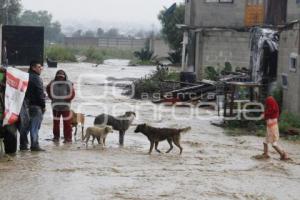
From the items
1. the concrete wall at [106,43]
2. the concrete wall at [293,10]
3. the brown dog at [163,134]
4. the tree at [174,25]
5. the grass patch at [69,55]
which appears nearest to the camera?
the brown dog at [163,134]

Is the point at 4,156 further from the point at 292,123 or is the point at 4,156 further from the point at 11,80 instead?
the point at 292,123

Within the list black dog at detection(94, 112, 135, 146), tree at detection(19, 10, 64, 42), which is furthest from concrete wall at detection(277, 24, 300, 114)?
tree at detection(19, 10, 64, 42)

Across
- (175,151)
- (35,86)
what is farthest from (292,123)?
(35,86)

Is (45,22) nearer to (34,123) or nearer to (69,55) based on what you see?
(69,55)

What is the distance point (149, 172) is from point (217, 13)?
20.8 metres

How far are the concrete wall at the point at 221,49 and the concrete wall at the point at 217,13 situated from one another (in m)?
0.64

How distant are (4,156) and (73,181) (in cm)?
214

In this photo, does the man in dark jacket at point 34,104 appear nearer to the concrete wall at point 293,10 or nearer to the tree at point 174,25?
the concrete wall at point 293,10

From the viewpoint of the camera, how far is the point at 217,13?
3067 centimetres

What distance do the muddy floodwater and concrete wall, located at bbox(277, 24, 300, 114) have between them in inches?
116

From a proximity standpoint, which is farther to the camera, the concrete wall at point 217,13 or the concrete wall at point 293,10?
the concrete wall at point 217,13

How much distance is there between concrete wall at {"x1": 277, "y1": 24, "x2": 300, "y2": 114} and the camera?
18.0 metres

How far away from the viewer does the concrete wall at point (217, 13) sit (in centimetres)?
3044

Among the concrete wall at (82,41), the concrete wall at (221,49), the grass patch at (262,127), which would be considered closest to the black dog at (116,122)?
the grass patch at (262,127)
